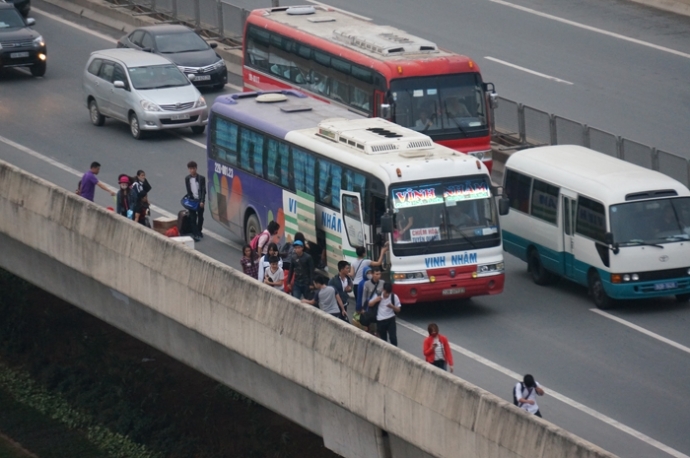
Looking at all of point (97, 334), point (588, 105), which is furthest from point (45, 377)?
point (588, 105)

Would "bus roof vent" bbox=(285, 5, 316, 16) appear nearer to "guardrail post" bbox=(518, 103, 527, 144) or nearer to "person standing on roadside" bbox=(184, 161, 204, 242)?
"guardrail post" bbox=(518, 103, 527, 144)

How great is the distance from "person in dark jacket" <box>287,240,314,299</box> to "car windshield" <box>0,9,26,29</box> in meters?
19.9

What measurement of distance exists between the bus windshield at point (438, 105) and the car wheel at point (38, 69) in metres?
13.4

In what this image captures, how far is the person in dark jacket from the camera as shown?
17.9 meters

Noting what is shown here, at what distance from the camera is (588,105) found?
3131 centimetres

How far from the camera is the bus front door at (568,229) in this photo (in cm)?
2052

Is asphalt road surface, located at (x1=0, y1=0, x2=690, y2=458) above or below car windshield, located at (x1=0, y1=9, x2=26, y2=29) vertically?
below

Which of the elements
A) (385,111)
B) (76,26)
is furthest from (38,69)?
(385,111)

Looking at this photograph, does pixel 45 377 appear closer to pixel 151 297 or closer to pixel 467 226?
pixel 151 297

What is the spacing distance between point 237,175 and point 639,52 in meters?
16.4

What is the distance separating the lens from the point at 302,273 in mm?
17953

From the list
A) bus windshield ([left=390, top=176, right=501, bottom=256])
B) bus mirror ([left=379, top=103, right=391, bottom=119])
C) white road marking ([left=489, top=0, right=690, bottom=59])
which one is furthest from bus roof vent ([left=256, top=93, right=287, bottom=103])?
white road marking ([left=489, top=0, right=690, bottom=59])

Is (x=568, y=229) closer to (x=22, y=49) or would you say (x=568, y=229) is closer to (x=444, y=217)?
(x=444, y=217)

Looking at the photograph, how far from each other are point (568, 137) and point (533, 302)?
6.90 metres
